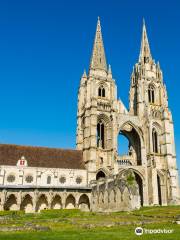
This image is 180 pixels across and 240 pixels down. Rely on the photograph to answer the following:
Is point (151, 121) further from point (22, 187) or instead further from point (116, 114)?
point (22, 187)

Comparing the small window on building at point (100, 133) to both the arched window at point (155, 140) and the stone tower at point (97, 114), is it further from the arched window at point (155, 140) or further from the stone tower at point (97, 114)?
the arched window at point (155, 140)

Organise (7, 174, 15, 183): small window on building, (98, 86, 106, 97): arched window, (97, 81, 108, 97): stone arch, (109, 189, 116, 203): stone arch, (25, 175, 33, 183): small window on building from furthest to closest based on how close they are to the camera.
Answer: (98, 86, 106, 97): arched window < (97, 81, 108, 97): stone arch < (25, 175, 33, 183): small window on building < (7, 174, 15, 183): small window on building < (109, 189, 116, 203): stone arch

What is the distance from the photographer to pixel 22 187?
54.0 metres

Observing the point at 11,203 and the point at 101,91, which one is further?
the point at 101,91

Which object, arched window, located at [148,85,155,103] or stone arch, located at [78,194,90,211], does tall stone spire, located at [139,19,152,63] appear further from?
stone arch, located at [78,194,90,211]

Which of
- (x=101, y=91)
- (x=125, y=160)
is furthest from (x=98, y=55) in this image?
(x=125, y=160)

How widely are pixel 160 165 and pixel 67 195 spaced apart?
2339 centimetres

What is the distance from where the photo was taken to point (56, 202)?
57.8 meters

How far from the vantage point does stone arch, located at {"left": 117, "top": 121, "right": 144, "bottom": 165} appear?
2758 inches

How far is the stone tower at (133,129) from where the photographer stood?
64.2 meters

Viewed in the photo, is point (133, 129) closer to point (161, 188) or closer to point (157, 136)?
point (157, 136)

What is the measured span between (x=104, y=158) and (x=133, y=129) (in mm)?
12187

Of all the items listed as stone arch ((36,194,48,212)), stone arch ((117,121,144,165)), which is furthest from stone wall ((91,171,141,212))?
stone arch ((117,121,144,165))

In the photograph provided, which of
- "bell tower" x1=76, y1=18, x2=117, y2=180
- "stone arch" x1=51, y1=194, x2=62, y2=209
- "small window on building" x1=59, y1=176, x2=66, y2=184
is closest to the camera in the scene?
"stone arch" x1=51, y1=194, x2=62, y2=209
